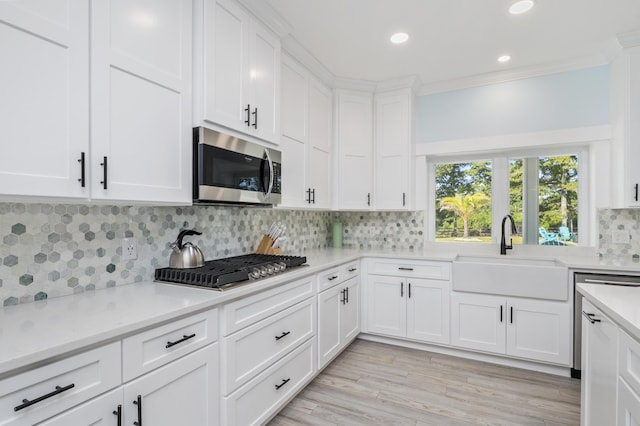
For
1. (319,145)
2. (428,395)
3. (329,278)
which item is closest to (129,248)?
(329,278)

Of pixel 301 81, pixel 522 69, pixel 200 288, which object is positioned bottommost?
pixel 200 288

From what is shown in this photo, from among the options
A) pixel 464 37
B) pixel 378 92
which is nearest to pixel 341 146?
pixel 378 92

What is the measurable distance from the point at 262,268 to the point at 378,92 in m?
2.50

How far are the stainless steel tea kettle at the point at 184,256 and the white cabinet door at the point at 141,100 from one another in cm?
34

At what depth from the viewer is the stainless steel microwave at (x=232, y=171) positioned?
174cm

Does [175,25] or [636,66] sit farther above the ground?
[636,66]

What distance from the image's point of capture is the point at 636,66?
102 inches

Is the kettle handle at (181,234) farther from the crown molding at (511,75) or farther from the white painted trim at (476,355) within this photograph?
the crown molding at (511,75)

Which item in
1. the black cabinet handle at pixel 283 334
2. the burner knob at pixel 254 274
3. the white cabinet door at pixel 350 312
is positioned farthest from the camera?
the white cabinet door at pixel 350 312

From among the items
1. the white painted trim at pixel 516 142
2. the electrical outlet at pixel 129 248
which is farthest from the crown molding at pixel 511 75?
the electrical outlet at pixel 129 248

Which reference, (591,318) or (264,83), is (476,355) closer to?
(591,318)

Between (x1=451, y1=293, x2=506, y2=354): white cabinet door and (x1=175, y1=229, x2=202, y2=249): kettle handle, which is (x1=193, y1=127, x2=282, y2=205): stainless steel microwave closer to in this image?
(x1=175, y1=229, x2=202, y2=249): kettle handle

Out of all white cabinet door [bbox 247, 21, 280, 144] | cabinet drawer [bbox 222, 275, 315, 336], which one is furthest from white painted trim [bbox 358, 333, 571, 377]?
white cabinet door [bbox 247, 21, 280, 144]

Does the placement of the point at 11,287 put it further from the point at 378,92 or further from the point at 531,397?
the point at 378,92
